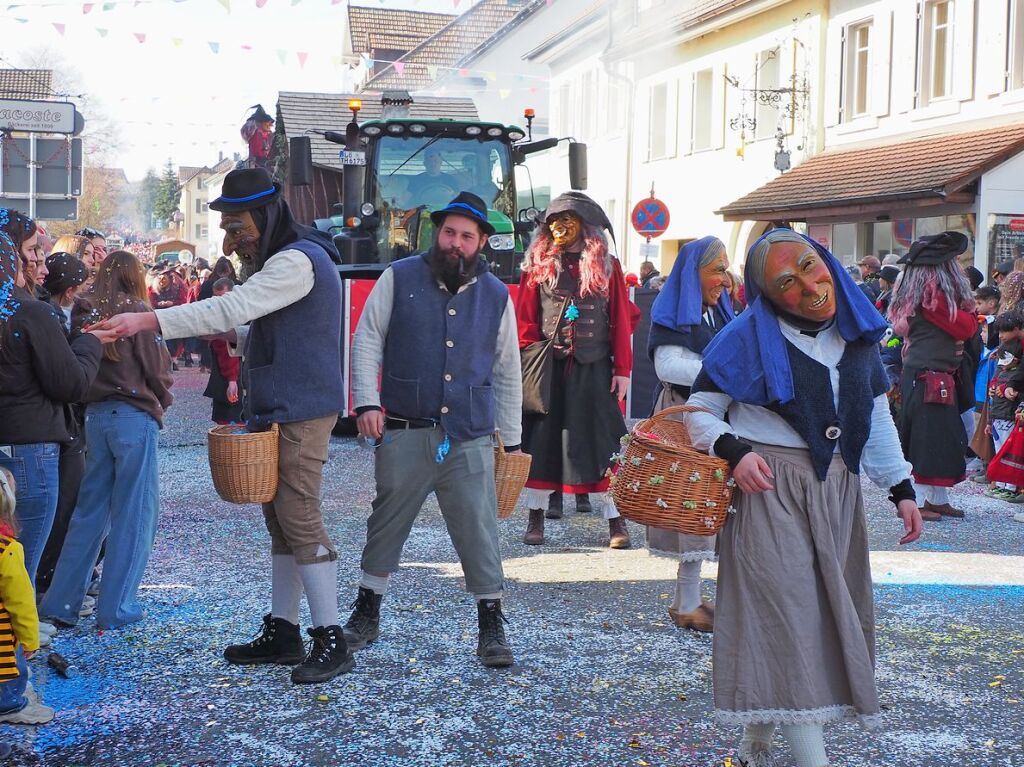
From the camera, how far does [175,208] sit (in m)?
140

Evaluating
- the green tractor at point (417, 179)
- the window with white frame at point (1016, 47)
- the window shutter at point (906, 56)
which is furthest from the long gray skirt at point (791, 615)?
the window shutter at point (906, 56)

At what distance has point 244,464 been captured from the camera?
4.83 meters

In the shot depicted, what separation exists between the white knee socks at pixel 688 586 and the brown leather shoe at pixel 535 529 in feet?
6.58

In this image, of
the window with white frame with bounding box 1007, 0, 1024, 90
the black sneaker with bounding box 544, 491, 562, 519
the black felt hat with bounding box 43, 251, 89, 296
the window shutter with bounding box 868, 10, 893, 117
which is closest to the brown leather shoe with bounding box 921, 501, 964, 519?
the black sneaker with bounding box 544, 491, 562, 519

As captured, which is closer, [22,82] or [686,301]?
[686,301]

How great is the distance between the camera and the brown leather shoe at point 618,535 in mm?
7777

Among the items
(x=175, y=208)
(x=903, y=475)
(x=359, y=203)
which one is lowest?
(x=903, y=475)

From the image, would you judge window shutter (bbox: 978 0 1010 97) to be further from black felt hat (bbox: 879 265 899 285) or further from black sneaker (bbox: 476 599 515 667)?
black sneaker (bbox: 476 599 515 667)

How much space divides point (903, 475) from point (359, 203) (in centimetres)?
1064

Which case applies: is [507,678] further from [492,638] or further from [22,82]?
→ [22,82]

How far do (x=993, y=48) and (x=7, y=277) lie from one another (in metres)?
17.0

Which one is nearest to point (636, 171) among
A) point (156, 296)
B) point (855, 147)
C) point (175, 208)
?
point (855, 147)

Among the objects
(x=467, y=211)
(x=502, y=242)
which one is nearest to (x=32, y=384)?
(x=467, y=211)

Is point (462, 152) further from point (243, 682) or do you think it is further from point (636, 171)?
point (636, 171)
